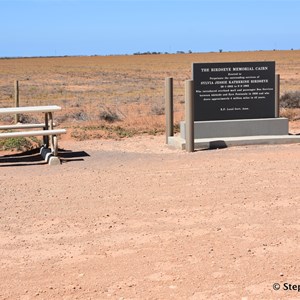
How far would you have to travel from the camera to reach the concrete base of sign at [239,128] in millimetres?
12336

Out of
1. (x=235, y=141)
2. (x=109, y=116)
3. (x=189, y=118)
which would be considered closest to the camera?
(x=189, y=118)

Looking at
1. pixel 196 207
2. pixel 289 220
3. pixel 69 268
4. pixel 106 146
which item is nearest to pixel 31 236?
pixel 69 268

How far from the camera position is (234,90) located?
1259 cm

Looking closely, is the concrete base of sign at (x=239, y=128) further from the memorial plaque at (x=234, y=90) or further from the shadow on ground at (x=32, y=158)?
the shadow on ground at (x=32, y=158)

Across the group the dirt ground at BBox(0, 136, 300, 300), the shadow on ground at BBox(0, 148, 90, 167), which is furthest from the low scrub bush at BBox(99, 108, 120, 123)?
the dirt ground at BBox(0, 136, 300, 300)

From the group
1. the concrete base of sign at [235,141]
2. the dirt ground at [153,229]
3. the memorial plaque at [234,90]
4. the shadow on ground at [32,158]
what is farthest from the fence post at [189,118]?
the shadow on ground at [32,158]

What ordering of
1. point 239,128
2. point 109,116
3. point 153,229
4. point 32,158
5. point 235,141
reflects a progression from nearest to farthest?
point 153,229
point 32,158
point 235,141
point 239,128
point 109,116

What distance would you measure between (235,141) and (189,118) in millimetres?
1090

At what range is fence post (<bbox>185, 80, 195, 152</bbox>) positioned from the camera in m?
11.5

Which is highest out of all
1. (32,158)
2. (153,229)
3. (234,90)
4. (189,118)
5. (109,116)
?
(234,90)

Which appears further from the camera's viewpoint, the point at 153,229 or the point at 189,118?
the point at 189,118

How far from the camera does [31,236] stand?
5918 millimetres

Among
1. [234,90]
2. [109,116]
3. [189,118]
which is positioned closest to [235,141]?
[189,118]

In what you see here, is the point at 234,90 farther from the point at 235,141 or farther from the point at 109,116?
the point at 109,116
